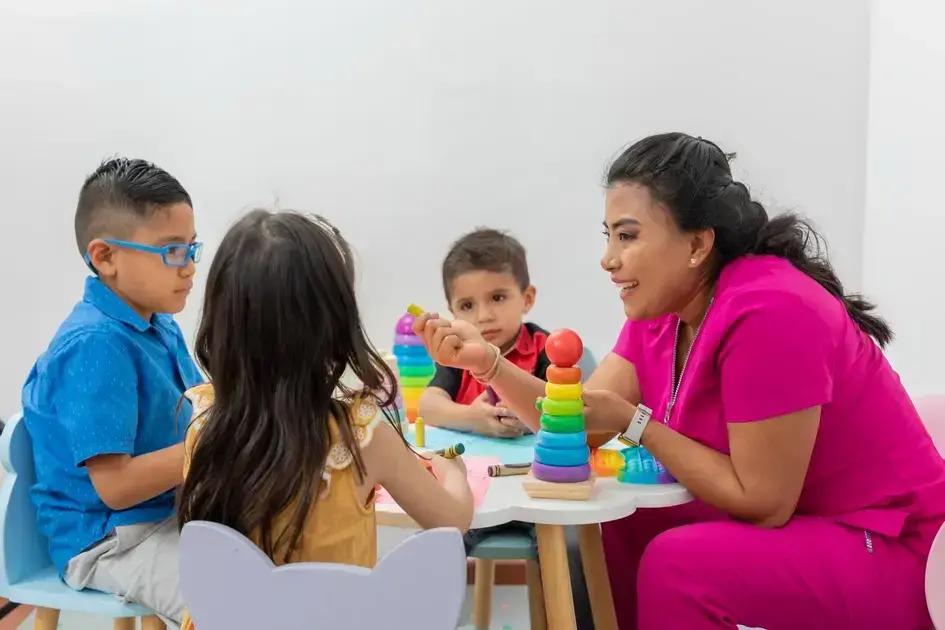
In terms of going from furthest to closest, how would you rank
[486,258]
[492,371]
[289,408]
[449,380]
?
[486,258] → [449,380] → [492,371] → [289,408]

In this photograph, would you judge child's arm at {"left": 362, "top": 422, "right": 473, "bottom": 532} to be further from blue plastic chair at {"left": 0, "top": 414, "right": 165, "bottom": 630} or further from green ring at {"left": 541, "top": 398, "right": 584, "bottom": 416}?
Result: blue plastic chair at {"left": 0, "top": 414, "right": 165, "bottom": 630}

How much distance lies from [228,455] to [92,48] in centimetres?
215

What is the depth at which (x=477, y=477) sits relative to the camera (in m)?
1.61

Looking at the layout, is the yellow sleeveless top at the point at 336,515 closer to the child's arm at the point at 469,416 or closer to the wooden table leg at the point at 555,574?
the wooden table leg at the point at 555,574

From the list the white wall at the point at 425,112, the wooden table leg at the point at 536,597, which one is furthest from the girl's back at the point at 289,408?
the white wall at the point at 425,112

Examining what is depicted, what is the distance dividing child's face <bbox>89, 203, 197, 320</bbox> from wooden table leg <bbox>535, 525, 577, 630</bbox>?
0.87m

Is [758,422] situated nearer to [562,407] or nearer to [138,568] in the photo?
[562,407]

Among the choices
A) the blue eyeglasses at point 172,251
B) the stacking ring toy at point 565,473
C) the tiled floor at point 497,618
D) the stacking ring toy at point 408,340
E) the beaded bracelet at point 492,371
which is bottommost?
the tiled floor at point 497,618

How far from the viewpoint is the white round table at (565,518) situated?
1.43 m

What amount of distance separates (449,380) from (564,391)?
0.82 m

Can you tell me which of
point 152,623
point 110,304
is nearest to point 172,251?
point 110,304

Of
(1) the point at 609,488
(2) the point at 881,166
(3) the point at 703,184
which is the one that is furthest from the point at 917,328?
(1) the point at 609,488

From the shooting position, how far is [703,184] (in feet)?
5.32

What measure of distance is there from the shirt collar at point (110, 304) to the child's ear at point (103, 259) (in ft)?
0.15
